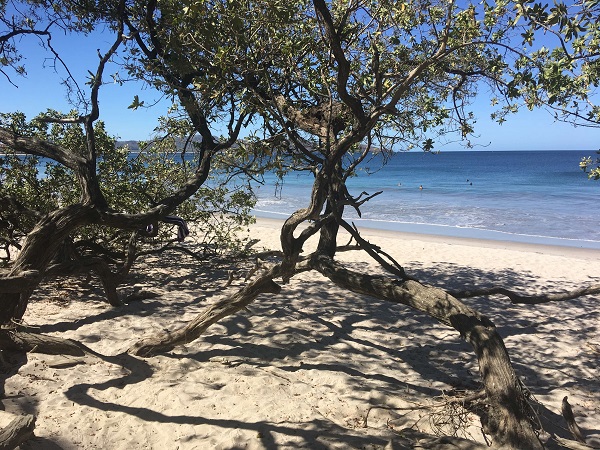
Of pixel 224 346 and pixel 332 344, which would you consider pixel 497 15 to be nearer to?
pixel 332 344

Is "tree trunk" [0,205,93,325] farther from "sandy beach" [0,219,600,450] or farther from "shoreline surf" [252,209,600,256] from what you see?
"shoreline surf" [252,209,600,256]

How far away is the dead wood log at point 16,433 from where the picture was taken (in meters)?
2.46

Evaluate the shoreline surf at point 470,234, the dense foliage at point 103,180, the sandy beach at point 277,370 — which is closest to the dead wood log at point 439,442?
the sandy beach at point 277,370

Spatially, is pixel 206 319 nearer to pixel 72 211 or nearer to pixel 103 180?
pixel 72 211

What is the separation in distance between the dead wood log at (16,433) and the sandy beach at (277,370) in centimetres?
38

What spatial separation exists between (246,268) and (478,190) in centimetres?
2863

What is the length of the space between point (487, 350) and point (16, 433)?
2898mm

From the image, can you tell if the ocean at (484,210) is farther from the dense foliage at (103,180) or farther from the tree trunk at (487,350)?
the tree trunk at (487,350)

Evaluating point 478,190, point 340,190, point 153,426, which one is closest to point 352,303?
point 340,190

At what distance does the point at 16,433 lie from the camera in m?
2.54

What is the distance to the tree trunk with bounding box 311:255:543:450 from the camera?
2.56m

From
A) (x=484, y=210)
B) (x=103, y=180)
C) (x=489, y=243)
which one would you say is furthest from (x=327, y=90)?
(x=484, y=210)

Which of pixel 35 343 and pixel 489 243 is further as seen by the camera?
Result: pixel 489 243

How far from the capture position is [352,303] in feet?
21.8
